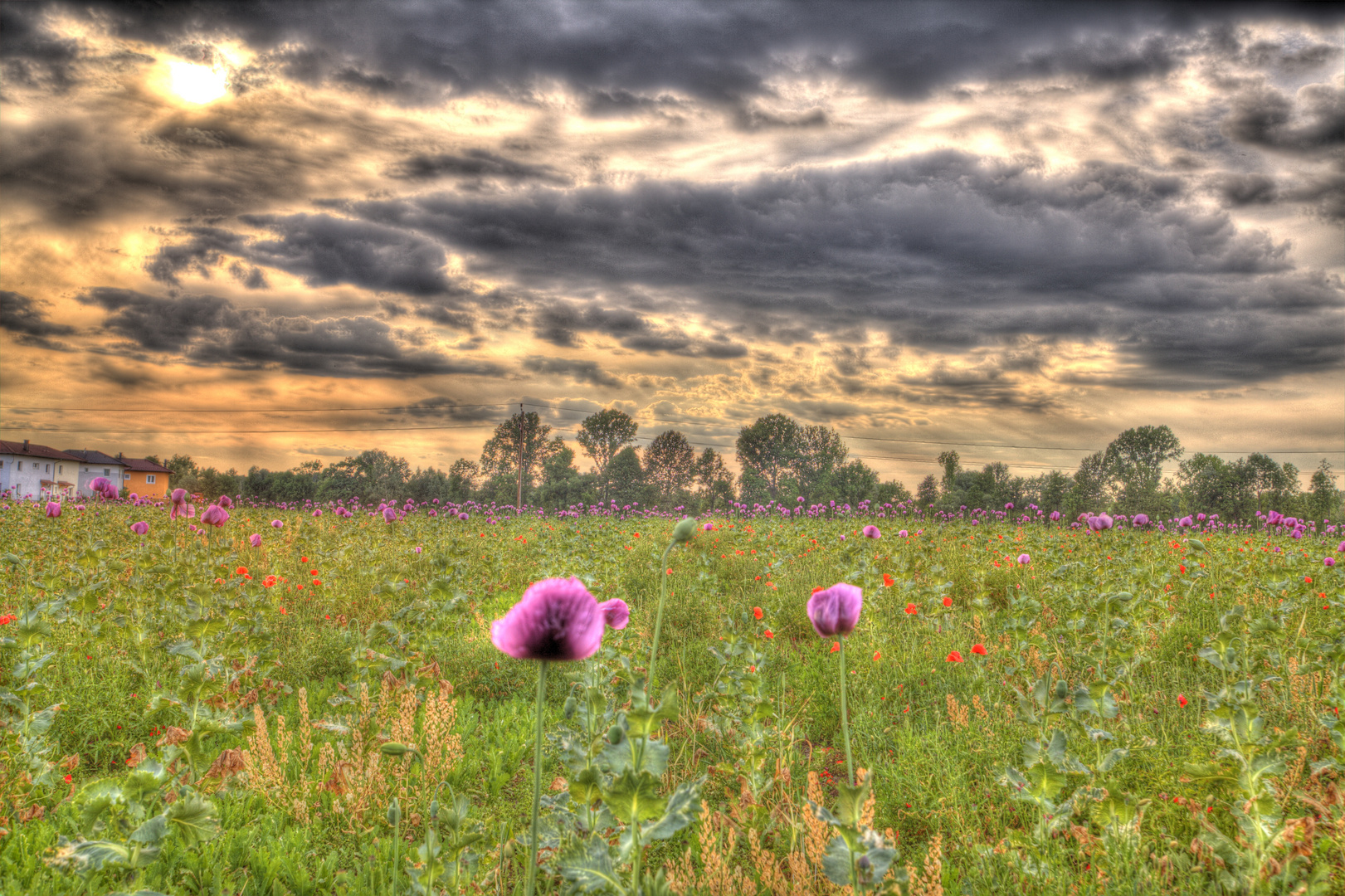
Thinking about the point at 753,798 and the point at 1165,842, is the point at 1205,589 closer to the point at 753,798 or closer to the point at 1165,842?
the point at 1165,842

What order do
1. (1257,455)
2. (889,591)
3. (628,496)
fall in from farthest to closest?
(628,496), (1257,455), (889,591)

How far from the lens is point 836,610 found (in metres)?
1.88

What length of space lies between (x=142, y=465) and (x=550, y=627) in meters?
92.5

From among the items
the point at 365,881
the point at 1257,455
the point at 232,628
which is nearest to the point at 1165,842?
the point at 365,881

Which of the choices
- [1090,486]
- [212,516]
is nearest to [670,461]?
[1090,486]

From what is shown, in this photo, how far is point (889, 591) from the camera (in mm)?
7078

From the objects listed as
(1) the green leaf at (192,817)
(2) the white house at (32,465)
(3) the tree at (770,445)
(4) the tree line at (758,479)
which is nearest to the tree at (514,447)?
(4) the tree line at (758,479)

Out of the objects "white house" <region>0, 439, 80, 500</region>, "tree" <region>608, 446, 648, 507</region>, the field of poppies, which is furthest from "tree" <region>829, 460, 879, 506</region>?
"white house" <region>0, 439, 80, 500</region>

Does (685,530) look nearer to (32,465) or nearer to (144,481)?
(32,465)

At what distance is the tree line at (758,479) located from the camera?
1545 inches

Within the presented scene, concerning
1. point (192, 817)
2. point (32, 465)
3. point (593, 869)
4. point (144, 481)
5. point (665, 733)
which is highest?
point (593, 869)

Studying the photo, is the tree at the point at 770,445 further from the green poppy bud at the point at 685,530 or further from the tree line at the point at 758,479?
the green poppy bud at the point at 685,530

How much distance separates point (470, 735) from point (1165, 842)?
12.5 feet

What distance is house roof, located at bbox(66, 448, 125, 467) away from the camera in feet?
218
